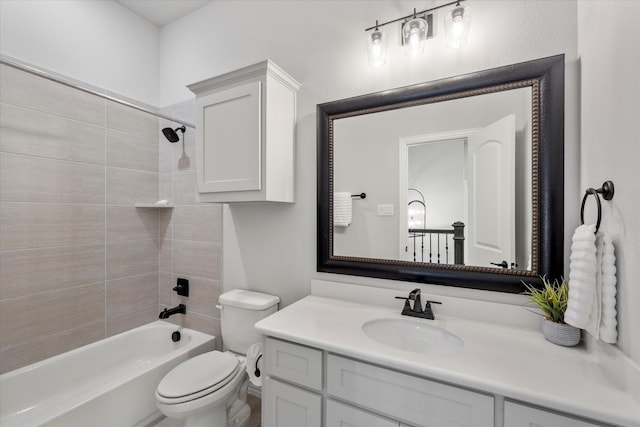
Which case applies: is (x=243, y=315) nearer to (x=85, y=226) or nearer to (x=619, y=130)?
(x=85, y=226)

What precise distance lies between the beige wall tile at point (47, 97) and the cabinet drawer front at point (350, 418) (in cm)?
228

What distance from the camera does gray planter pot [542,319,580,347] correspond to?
0.95m

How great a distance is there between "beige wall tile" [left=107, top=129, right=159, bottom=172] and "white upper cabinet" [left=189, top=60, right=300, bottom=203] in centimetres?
88

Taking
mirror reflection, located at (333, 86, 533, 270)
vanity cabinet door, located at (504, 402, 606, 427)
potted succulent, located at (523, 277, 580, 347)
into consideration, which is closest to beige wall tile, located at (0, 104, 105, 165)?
mirror reflection, located at (333, 86, 533, 270)

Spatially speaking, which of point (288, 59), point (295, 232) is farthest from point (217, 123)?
point (295, 232)

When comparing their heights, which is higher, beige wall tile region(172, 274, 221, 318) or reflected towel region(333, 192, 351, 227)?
reflected towel region(333, 192, 351, 227)

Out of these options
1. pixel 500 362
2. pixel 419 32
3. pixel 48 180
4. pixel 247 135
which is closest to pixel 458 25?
pixel 419 32

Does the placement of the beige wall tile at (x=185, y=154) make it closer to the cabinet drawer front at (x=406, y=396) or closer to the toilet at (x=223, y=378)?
the toilet at (x=223, y=378)

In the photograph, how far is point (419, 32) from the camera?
1.27m

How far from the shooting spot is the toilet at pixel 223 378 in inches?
49.6

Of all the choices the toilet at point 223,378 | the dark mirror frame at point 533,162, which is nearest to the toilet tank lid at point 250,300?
the toilet at point 223,378

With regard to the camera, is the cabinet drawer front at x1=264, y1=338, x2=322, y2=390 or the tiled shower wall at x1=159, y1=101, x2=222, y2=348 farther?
the tiled shower wall at x1=159, y1=101, x2=222, y2=348

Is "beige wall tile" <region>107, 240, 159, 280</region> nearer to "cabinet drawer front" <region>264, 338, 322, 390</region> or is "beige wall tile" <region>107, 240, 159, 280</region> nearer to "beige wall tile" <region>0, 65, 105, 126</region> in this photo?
"beige wall tile" <region>0, 65, 105, 126</region>

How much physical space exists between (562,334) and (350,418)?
2.66 feet
